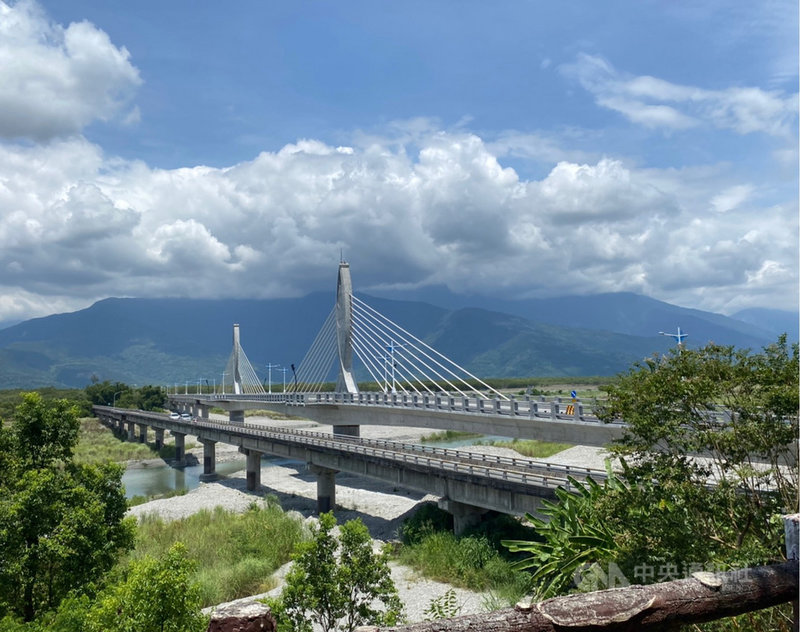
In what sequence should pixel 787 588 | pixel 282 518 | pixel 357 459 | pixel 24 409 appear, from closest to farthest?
pixel 787 588 → pixel 24 409 → pixel 282 518 → pixel 357 459

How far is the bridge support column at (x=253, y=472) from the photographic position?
53.1 meters

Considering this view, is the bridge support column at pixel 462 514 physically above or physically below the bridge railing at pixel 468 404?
below

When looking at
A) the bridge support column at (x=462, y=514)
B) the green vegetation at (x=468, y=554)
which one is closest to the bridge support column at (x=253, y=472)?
the green vegetation at (x=468, y=554)

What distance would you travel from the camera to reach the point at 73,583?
Result: 15320 millimetres

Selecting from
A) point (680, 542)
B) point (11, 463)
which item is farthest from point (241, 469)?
point (680, 542)

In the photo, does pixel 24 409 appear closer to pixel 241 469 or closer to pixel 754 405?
pixel 754 405

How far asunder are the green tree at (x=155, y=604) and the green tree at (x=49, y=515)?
16.3ft

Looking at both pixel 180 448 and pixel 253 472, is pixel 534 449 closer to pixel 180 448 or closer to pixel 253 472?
pixel 253 472

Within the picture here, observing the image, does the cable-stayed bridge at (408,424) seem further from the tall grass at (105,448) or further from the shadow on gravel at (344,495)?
the tall grass at (105,448)

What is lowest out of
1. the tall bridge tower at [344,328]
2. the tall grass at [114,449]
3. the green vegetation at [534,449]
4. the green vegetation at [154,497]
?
the tall grass at [114,449]

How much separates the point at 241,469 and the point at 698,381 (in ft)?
205

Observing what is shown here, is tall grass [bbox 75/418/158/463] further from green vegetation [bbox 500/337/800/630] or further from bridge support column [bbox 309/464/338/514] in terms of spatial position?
green vegetation [bbox 500/337/800/630]

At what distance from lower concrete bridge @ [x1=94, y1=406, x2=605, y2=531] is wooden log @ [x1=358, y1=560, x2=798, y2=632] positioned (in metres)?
20.4

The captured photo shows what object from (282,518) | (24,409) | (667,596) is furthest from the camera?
(282,518)
